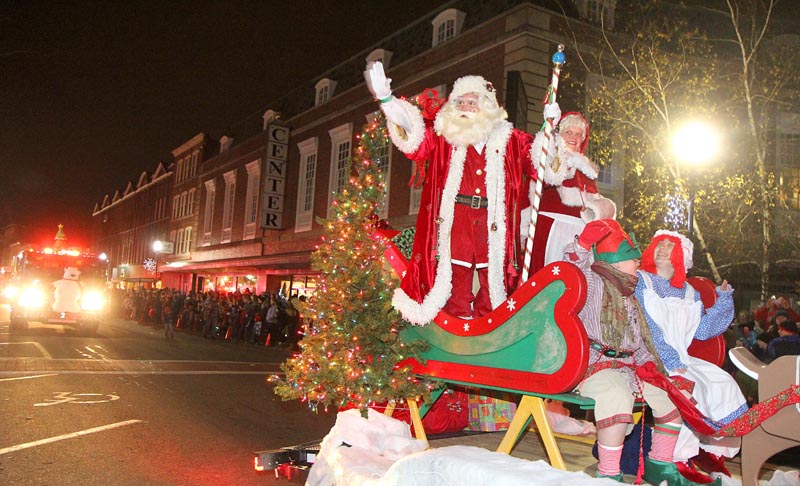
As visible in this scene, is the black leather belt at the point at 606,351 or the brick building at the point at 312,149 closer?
the black leather belt at the point at 606,351

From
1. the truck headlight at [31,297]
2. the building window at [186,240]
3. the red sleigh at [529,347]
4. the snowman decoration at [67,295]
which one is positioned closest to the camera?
the red sleigh at [529,347]

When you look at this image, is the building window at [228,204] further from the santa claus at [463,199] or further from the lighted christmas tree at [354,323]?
the santa claus at [463,199]

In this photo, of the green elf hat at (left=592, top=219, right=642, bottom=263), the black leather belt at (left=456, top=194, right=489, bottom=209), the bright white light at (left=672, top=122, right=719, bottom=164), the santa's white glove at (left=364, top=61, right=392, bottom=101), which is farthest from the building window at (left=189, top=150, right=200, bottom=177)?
the green elf hat at (left=592, top=219, right=642, bottom=263)

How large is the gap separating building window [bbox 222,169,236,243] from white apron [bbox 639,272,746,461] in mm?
31374

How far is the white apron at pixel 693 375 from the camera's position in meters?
3.73

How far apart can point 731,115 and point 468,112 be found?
34.6ft

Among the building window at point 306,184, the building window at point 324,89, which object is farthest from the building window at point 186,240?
the building window at point 324,89

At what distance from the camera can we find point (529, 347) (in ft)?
11.6

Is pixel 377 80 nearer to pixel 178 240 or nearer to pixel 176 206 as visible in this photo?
pixel 178 240

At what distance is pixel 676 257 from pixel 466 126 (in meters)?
1.69

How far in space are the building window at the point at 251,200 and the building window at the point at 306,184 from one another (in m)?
4.61

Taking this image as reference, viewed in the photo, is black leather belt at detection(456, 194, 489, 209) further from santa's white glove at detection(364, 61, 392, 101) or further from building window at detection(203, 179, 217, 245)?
building window at detection(203, 179, 217, 245)

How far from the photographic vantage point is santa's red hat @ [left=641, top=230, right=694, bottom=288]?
411 centimetres

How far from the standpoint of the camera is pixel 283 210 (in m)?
28.1
